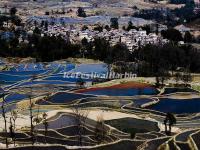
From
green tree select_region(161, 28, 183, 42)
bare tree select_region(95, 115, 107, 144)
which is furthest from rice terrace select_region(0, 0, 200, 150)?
green tree select_region(161, 28, 183, 42)

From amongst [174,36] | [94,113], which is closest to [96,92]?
[94,113]

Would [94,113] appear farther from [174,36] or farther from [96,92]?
[174,36]

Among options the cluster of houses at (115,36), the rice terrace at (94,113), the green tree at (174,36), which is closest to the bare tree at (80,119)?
the rice terrace at (94,113)

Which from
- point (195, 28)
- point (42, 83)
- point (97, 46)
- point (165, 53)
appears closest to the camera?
point (42, 83)

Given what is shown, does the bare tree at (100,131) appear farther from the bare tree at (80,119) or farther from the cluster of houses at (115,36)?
the cluster of houses at (115,36)

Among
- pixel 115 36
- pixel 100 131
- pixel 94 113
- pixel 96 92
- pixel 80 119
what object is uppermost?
pixel 115 36

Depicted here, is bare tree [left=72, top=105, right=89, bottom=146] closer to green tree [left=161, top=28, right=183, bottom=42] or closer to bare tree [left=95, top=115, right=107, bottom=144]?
bare tree [left=95, top=115, right=107, bottom=144]

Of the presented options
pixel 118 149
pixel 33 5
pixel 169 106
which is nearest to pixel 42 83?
pixel 169 106

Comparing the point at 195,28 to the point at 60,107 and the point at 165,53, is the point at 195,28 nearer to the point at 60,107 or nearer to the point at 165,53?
the point at 165,53

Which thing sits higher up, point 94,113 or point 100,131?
point 94,113
